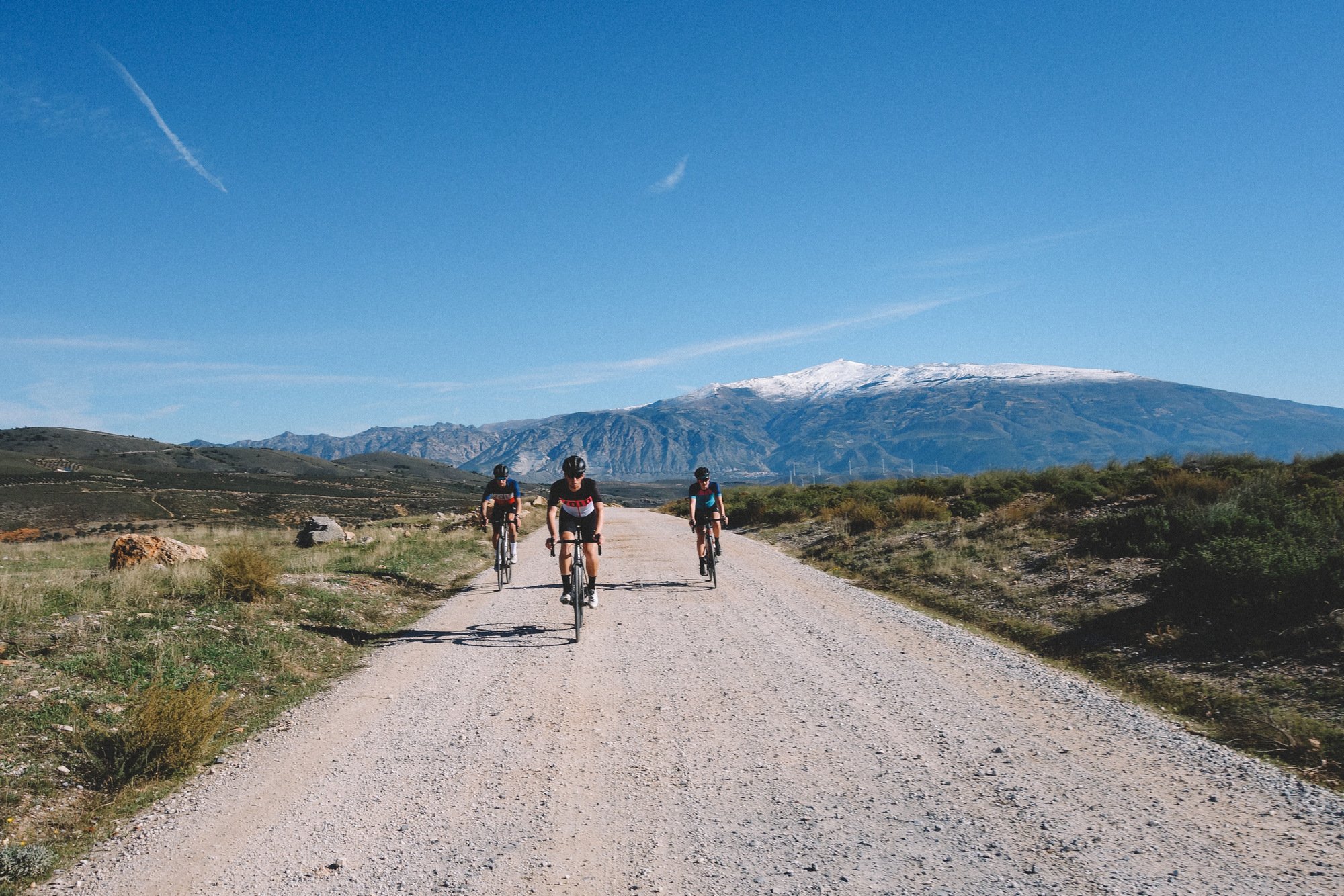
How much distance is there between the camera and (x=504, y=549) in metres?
16.2

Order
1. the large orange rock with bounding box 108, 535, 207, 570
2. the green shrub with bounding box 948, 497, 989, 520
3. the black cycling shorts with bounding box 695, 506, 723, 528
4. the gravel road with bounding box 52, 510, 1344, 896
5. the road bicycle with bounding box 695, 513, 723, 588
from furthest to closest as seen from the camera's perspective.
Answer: the green shrub with bounding box 948, 497, 989, 520
the large orange rock with bounding box 108, 535, 207, 570
the black cycling shorts with bounding box 695, 506, 723, 528
the road bicycle with bounding box 695, 513, 723, 588
the gravel road with bounding box 52, 510, 1344, 896

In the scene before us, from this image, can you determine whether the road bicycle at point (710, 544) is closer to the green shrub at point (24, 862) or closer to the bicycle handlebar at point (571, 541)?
the bicycle handlebar at point (571, 541)

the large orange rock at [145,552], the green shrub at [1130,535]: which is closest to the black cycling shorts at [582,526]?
the green shrub at [1130,535]

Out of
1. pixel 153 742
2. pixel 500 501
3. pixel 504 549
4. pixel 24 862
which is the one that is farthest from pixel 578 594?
pixel 24 862

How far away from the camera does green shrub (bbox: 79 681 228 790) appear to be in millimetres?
6000

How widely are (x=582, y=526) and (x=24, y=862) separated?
7035 millimetres

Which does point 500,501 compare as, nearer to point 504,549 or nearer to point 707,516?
point 504,549

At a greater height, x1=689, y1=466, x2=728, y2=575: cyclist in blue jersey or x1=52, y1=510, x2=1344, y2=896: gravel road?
x1=689, y1=466, x2=728, y2=575: cyclist in blue jersey

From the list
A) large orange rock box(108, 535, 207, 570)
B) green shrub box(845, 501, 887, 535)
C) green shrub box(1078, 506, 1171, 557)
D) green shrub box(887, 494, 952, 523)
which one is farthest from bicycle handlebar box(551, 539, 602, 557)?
green shrub box(887, 494, 952, 523)

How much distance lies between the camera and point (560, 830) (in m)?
4.86

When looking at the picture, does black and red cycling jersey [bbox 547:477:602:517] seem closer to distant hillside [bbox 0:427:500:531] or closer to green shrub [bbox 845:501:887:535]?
green shrub [bbox 845:501:887:535]

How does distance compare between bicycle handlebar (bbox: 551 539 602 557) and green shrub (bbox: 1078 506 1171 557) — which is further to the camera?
green shrub (bbox: 1078 506 1171 557)

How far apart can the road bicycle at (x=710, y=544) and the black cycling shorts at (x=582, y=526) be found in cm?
496

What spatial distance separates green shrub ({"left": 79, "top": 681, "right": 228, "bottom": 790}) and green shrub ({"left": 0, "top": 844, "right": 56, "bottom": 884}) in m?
1.28
